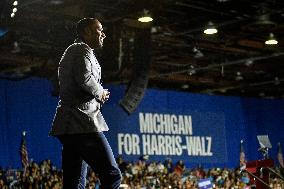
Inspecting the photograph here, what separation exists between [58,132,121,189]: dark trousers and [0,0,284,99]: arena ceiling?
15.8 feet

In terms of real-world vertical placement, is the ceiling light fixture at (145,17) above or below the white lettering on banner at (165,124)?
above

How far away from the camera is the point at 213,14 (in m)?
13.2

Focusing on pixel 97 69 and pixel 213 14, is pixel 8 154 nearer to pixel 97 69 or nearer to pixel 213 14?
pixel 213 14

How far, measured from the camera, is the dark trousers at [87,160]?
312cm

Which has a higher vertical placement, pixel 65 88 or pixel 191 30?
pixel 191 30

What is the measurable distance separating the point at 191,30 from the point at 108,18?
287 centimetres

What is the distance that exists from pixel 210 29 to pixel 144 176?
612cm

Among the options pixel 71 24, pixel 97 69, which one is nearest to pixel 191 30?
pixel 71 24

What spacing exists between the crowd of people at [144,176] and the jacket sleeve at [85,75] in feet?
35.0

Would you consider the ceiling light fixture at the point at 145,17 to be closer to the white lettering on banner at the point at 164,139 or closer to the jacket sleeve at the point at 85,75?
the white lettering on banner at the point at 164,139

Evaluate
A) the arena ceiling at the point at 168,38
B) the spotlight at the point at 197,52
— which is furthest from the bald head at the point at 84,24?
the spotlight at the point at 197,52

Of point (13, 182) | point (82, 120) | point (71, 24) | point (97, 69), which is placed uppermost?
point (71, 24)

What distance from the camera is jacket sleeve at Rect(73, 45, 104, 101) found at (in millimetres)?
3125

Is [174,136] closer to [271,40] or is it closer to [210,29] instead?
[271,40]
